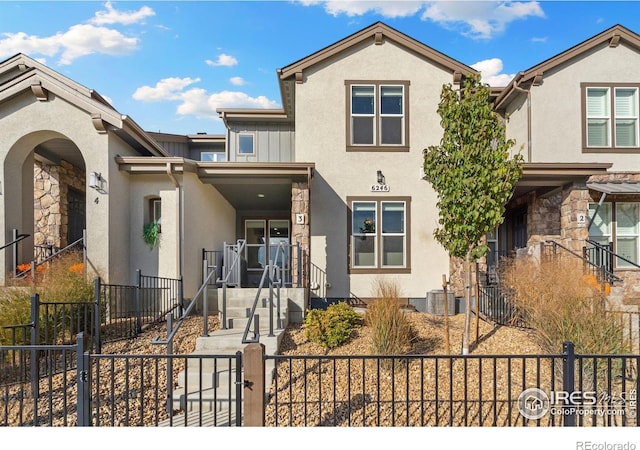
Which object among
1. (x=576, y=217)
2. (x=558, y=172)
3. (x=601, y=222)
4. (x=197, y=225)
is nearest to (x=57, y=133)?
(x=197, y=225)

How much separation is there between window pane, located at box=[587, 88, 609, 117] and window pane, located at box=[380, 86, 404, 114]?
532 cm

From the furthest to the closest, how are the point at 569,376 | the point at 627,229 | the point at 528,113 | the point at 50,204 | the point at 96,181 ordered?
1. the point at 50,204
2. the point at 627,229
3. the point at 528,113
4. the point at 96,181
5. the point at 569,376

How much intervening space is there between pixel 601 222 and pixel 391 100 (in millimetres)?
6773

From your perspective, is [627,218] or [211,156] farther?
[211,156]

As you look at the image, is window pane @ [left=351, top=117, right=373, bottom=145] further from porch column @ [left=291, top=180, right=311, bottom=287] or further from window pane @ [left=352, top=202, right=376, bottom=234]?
porch column @ [left=291, top=180, right=311, bottom=287]

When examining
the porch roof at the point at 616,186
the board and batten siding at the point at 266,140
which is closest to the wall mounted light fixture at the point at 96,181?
the board and batten siding at the point at 266,140

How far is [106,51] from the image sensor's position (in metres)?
14.7

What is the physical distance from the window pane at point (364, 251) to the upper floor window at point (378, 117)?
232cm

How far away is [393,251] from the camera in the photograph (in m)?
10.6

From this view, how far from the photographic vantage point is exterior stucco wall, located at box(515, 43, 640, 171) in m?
11.1

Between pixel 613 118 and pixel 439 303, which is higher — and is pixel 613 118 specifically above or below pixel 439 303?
above

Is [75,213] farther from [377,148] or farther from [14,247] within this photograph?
[377,148]

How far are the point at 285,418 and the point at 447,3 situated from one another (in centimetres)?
918
